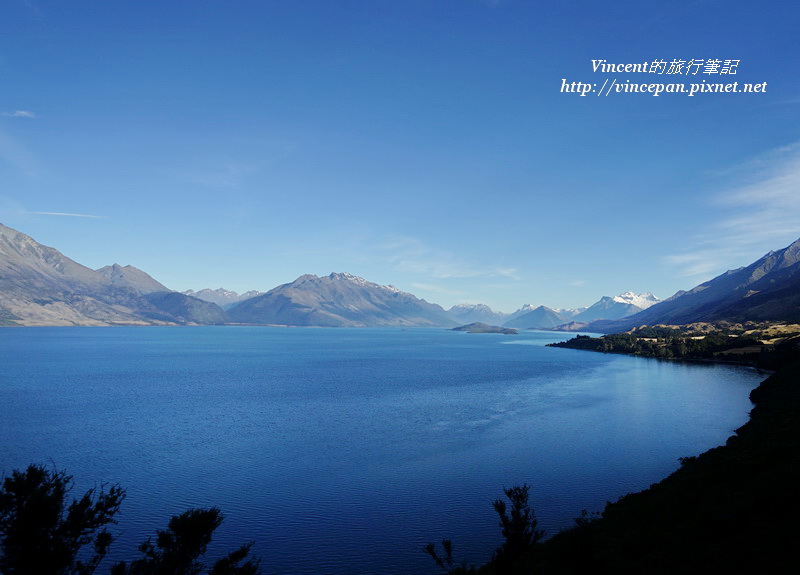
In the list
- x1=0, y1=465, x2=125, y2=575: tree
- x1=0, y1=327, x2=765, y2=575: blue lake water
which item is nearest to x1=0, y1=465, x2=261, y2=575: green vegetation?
x1=0, y1=465, x2=125, y2=575: tree

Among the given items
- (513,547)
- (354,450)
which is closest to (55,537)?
(513,547)

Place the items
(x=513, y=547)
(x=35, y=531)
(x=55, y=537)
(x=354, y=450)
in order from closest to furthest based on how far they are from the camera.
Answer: (x=35, y=531), (x=55, y=537), (x=513, y=547), (x=354, y=450)

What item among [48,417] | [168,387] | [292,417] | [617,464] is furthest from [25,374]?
[617,464]

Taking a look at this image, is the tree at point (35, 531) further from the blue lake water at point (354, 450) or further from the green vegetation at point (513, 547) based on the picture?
the green vegetation at point (513, 547)

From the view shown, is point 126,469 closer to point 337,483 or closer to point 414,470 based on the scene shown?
point 337,483

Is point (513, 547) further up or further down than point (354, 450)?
further up

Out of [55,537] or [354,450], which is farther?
[354,450]

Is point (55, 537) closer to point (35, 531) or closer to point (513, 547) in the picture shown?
point (35, 531)

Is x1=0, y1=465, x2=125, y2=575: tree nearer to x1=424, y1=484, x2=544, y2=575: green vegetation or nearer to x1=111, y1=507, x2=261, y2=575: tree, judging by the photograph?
x1=111, y1=507, x2=261, y2=575: tree

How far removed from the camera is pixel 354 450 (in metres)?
70.2

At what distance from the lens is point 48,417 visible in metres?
89.1

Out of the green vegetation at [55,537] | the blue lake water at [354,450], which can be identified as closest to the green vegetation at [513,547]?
the blue lake water at [354,450]

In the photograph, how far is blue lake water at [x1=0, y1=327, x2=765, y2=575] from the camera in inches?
1716

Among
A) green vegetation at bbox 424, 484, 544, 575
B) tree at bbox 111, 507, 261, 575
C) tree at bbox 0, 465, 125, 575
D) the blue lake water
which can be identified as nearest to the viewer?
tree at bbox 0, 465, 125, 575
